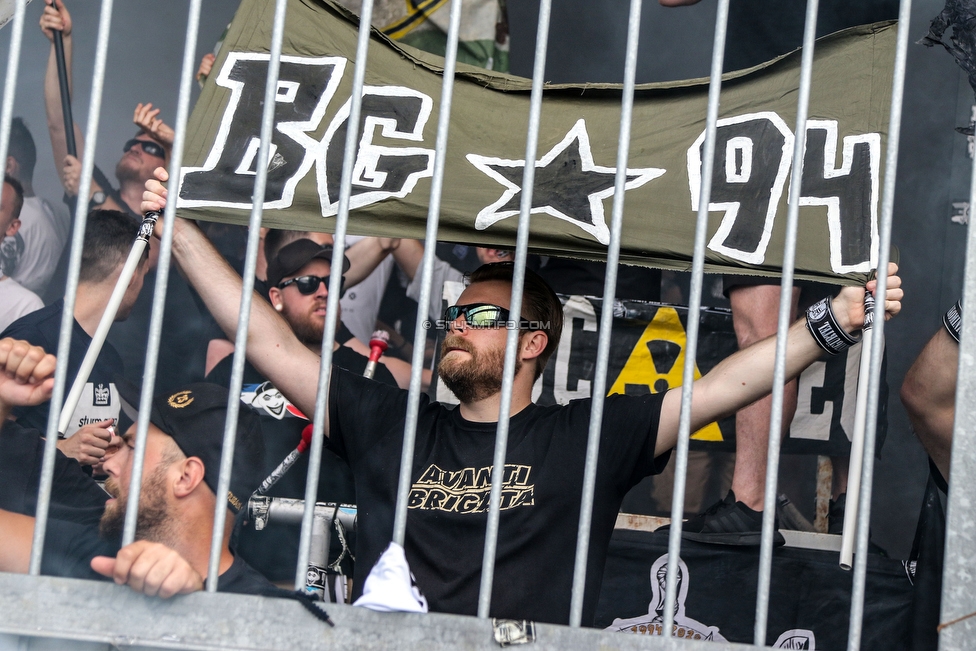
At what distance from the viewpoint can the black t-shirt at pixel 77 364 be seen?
3947 mm

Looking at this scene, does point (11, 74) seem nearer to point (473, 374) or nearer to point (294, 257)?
point (473, 374)

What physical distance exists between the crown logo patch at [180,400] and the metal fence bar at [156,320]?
68.9 inches

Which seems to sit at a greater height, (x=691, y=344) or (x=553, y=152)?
(x=553, y=152)

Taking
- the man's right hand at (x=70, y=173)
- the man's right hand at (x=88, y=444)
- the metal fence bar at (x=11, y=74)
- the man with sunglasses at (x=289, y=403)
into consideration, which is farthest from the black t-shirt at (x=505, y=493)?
the man's right hand at (x=70, y=173)

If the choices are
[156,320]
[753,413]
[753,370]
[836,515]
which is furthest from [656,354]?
[156,320]

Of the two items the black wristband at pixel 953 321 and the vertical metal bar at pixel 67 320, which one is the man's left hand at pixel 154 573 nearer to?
the vertical metal bar at pixel 67 320

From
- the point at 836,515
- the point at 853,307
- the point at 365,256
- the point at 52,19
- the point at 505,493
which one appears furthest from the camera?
the point at 365,256

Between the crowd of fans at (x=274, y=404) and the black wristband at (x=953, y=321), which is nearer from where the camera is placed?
the crowd of fans at (x=274, y=404)

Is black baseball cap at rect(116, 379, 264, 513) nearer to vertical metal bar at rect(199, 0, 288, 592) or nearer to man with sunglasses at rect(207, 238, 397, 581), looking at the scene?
man with sunglasses at rect(207, 238, 397, 581)

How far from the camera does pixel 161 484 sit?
357 centimetres

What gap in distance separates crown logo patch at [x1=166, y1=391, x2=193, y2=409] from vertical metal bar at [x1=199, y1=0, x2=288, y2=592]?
1.81 m

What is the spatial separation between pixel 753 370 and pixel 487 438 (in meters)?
0.88

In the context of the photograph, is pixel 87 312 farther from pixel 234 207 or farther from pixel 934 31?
pixel 934 31

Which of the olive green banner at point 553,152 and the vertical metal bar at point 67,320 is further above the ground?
the olive green banner at point 553,152
